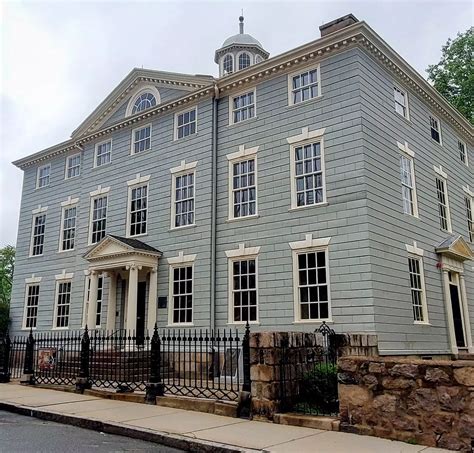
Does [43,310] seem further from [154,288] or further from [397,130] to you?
[397,130]

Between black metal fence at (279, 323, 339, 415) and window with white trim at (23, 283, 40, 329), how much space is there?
17651 mm

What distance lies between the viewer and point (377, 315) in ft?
43.3

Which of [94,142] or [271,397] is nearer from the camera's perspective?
[271,397]

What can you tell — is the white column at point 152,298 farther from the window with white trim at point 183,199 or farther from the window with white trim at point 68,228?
the window with white trim at point 68,228

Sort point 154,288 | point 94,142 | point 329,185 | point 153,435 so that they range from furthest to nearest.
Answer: point 94,142 < point 154,288 < point 329,185 < point 153,435

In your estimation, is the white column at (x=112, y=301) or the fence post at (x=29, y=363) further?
the white column at (x=112, y=301)

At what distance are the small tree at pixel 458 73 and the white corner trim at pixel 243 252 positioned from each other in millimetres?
17102

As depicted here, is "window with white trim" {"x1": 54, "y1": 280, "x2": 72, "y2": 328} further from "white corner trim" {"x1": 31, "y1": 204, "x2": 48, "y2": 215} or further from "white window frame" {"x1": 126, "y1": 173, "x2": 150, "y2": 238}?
"white window frame" {"x1": 126, "y1": 173, "x2": 150, "y2": 238}

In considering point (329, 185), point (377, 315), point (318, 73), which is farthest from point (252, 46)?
point (377, 315)

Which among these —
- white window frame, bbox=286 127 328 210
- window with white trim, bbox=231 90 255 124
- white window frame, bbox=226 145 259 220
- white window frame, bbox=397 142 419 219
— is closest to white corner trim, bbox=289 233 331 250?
white window frame, bbox=286 127 328 210

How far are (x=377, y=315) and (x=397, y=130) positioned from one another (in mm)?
6696

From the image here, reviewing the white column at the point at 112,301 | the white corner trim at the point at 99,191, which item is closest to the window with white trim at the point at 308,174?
the white column at the point at 112,301

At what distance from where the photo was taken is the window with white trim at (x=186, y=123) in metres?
18.8

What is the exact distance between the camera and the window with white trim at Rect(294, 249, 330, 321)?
14.2m
